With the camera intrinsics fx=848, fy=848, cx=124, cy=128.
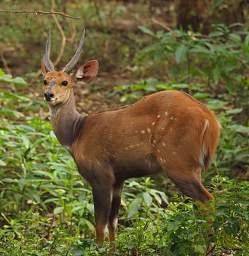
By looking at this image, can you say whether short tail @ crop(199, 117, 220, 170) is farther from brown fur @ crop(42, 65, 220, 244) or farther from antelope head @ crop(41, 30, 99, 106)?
antelope head @ crop(41, 30, 99, 106)

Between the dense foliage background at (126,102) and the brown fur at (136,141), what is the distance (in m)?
0.28

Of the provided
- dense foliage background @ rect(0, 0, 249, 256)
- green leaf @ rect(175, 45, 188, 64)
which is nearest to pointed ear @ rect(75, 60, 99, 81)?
dense foliage background @ rect(0, 0, 249, 256)

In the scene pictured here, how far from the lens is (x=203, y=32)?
47.3 feet

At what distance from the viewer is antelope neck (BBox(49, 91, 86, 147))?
782 cm

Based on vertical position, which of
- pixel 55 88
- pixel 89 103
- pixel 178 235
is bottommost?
pixel 89 103

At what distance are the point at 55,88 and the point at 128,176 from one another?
105 centimetres

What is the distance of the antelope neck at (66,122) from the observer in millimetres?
7820

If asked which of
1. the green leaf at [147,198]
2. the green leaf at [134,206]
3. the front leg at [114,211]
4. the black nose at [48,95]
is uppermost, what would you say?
the black nose at [48,95]

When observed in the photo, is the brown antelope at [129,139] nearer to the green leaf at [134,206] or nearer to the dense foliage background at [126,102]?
the dense foliage background at [126,102]

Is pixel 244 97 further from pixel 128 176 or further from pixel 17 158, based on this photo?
pixel 128 176

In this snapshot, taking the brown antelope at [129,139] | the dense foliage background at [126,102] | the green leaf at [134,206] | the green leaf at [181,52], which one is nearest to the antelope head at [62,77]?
the brown antelope at [129,139]

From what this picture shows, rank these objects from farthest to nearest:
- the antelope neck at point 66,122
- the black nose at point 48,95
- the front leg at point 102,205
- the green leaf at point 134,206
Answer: the green leaf at point 134,206
the antelope neck at point 66,122
the black nose at point 48,95
the front leg at point 102,205

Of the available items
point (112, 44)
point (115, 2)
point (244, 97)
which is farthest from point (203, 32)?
point (115, 2)

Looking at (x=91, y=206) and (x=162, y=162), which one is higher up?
(x=162, y=162)
